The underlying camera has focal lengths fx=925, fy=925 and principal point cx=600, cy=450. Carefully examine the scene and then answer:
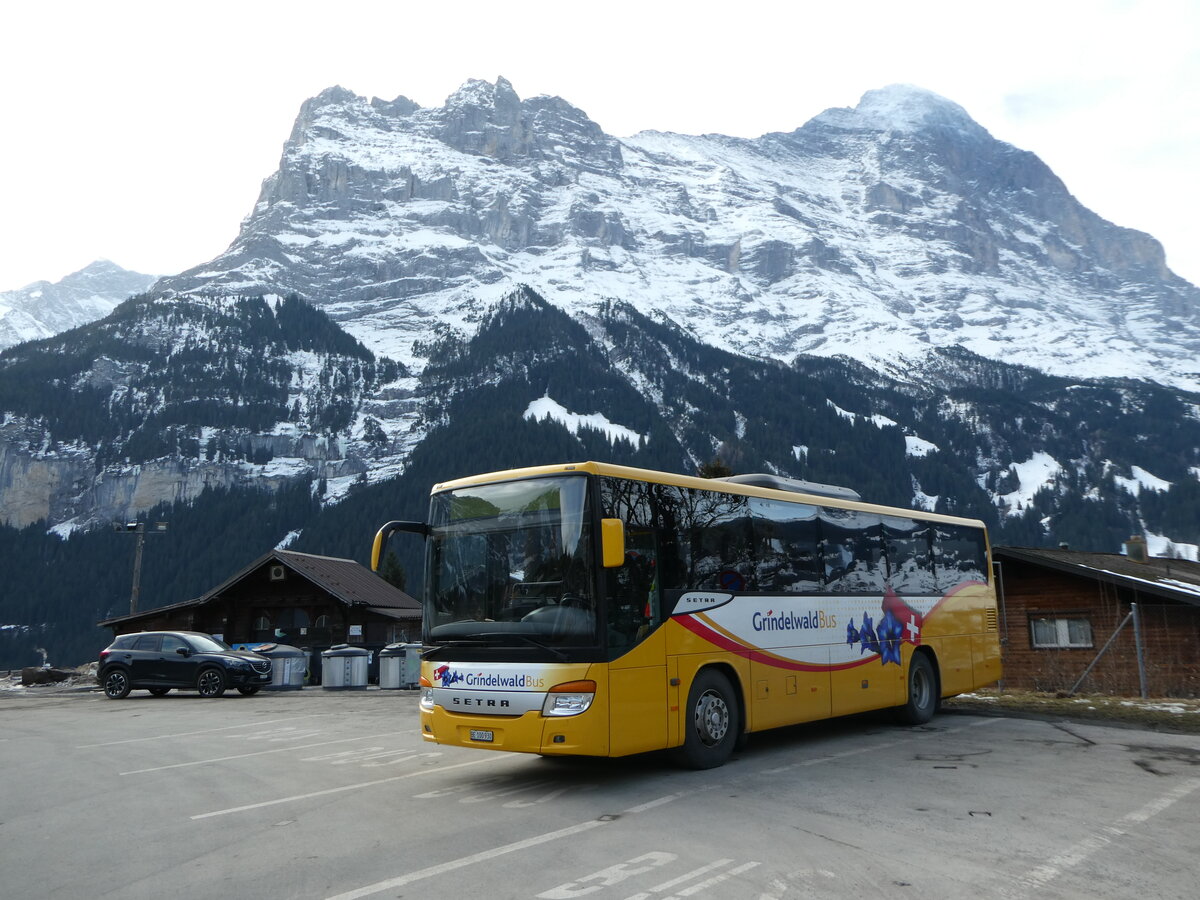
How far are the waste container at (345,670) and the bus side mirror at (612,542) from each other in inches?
857

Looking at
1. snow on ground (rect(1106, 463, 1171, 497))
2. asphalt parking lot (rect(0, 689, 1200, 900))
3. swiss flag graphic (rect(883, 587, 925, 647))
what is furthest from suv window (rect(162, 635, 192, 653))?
snow on ground (rect(1106, 463, 1171, 497))

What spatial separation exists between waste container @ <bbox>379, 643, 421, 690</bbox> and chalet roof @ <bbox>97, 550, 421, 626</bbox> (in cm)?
1020

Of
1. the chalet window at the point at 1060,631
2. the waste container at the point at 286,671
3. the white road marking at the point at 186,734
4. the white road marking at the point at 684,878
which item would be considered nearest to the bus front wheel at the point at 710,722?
the white road marking at the point at 684,878

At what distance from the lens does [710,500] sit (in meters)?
10.1

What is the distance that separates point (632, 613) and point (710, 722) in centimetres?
179

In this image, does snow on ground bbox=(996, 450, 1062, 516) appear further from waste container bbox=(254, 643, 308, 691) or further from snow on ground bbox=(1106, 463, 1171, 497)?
waste container bbox=(254, 643, 308, 691)

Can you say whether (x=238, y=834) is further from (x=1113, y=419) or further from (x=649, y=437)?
(x=1113, y=419)

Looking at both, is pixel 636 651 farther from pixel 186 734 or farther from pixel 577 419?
pixel 577 419

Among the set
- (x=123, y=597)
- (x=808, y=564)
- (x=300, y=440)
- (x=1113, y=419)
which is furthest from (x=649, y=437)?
(x=808, y=564)

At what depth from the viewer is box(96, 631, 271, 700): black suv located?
23844mm

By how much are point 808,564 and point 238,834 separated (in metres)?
7.06

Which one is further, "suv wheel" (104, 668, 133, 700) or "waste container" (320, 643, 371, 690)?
"waste container" (320, 643, 371, 690)

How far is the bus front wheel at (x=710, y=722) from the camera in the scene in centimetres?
930

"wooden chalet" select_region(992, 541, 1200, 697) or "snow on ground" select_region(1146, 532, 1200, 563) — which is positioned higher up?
"snow on ground" select_region(1146, 532, 1200, 563)
